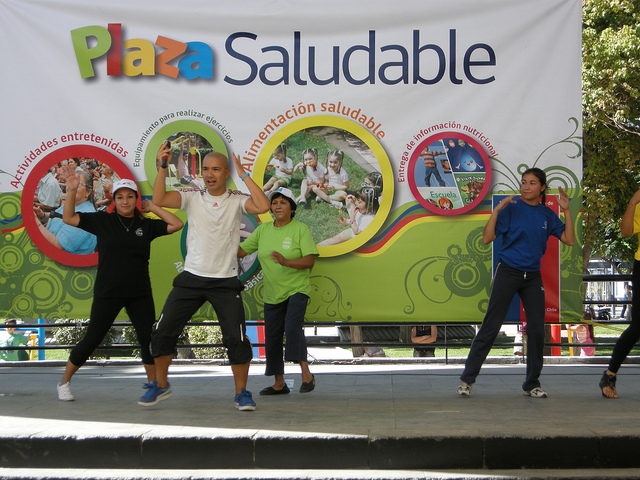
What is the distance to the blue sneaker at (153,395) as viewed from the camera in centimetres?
552

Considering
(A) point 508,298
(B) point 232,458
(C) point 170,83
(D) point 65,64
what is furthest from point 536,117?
(D) point 65,64

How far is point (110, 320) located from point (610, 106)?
12676 mm

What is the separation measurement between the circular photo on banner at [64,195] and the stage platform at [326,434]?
1.42 m

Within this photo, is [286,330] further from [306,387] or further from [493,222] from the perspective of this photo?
[493,222]

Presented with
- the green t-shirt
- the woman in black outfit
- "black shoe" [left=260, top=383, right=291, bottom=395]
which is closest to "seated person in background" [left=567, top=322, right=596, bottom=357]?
"black shoe" [left=260, top=383, right=291, bottom=395]

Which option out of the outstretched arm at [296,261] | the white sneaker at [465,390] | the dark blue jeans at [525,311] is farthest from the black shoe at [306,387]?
the dark blue jeans at [525,311]

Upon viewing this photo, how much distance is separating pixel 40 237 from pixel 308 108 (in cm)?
292

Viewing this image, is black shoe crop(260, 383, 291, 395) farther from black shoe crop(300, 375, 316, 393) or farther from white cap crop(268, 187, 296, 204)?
white cap crop(268, 187, 296, 204)

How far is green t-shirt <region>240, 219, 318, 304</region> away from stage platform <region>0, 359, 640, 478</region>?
Answer: 0.97 metres

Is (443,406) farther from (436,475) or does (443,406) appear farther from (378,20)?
(378,20)

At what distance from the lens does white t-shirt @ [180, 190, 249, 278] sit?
5379mm

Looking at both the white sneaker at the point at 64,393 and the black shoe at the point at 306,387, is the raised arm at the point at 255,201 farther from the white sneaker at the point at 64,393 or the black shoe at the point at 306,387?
the white sneaker at the point at 64,393

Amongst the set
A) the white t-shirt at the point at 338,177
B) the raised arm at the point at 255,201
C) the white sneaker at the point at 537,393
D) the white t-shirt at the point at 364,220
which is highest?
the white t-shirt at the point at 338,177

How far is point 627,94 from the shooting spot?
1496cm
